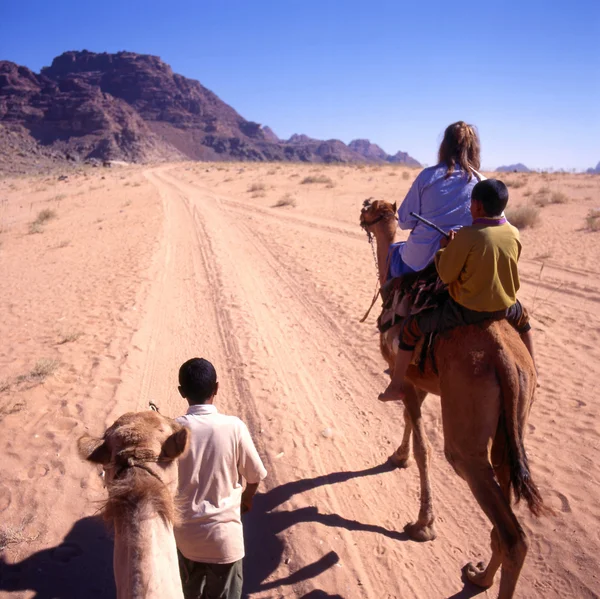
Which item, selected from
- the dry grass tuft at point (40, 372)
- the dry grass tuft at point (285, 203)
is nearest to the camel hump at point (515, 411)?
the dry grass tuft at point (40, 372)

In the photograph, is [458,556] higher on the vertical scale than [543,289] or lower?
lower

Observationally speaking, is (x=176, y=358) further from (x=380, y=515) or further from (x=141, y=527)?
(x=141, y=527)

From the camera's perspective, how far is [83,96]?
A: 126m

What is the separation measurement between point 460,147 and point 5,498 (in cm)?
482

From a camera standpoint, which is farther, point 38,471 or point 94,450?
point 38,471

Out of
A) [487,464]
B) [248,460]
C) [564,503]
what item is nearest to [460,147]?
[487,464]

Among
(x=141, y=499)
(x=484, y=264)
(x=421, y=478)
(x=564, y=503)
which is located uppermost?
(x=484, y=264)

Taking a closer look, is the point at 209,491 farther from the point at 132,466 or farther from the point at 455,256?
the point at 455,256

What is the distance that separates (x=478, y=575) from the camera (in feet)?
11.4

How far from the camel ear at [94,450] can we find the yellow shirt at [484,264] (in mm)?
2287

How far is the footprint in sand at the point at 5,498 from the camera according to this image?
Result: 12.8 ft

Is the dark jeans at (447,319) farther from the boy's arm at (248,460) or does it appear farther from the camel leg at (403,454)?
the boy's arm at (248,460)

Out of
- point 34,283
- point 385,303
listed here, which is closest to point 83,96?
point 34,283

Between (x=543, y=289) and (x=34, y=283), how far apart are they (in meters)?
12.0
